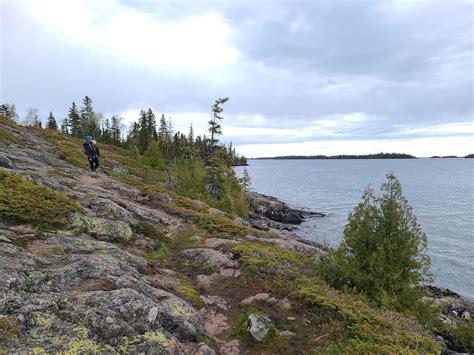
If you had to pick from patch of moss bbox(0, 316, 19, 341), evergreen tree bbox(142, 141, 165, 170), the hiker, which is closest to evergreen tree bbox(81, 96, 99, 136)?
evergreen tree bbox(142, 141, 165, 170)

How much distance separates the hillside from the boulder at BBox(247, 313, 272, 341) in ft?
0.07

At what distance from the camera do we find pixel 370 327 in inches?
288

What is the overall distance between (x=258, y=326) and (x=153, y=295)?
8.04 ft

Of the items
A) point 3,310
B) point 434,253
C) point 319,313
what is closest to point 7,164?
point 3,310

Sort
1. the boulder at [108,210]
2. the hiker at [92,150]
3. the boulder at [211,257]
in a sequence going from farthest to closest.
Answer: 1. the hiker at [92,150]
2. the boulder at [108,210]
3. the boulder at [211,257]

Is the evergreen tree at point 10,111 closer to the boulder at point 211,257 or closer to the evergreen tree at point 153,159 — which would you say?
the evergreen tree at point 153,159

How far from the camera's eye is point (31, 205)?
35.6 feet

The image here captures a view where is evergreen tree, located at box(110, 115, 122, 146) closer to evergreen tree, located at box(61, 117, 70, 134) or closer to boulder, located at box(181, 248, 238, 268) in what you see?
evergreen tree, located at box(61, 117, 70, 134)

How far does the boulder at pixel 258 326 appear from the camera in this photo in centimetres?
733

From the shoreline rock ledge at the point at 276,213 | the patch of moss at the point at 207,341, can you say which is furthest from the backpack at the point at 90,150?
the shoreline rock ledge at the point at 276,213

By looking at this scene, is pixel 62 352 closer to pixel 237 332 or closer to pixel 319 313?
pixel 237 332

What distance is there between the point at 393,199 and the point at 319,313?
16.1 feet

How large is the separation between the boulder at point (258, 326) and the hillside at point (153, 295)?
0.02 m

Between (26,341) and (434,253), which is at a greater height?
(26,341)
